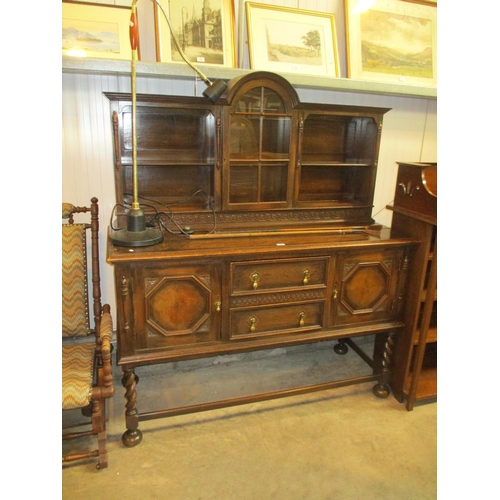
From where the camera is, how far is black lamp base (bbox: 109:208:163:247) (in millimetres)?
1736

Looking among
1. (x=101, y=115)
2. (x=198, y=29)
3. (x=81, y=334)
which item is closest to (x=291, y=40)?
(x=198, y=29)

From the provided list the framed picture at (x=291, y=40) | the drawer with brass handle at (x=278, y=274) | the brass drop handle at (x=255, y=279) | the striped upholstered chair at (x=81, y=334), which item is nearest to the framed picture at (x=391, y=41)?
the framed picture at (x=291, y=40)

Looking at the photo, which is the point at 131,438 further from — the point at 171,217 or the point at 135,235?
the point at 171,217

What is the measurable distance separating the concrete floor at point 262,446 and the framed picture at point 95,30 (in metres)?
1.87

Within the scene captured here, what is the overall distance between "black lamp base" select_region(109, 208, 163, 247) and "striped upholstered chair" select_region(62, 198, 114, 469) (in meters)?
0.23

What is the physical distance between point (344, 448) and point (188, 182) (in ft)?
5.54

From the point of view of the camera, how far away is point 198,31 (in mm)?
2041

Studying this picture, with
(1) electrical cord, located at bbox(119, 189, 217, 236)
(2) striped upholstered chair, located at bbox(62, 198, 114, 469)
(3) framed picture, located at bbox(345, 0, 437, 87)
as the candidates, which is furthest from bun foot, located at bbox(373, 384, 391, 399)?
(3) framed picture, located at bbox(345, 0, 437, 87)

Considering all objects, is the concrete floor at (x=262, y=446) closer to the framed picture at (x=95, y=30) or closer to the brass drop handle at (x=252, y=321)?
the brass drop handle at (x=252, y=321)

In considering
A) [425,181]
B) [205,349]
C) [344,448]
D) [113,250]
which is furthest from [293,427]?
[425,181]

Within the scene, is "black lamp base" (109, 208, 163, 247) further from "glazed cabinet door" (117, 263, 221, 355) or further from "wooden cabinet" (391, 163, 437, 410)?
"wooden cabinet" (391, 163, 437, 410)

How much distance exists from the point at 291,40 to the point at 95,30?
105cm

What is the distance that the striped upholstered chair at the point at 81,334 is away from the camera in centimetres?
165
